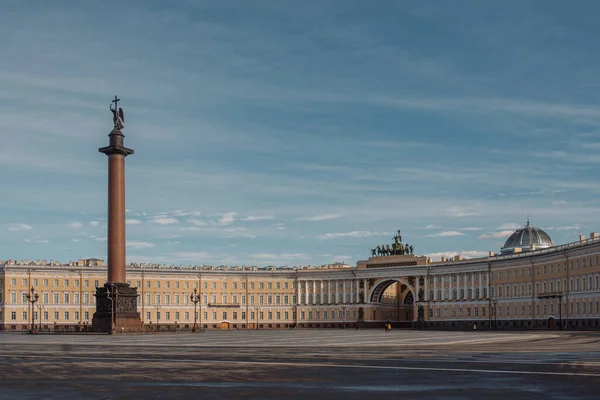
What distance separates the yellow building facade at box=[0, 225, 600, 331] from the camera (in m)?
130

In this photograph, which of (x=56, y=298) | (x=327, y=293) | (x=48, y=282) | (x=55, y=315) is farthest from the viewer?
(x=327, y=293)

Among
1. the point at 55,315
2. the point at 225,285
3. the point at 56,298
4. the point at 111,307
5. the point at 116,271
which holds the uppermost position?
the point at 116,271

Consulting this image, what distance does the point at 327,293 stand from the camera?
559 feet

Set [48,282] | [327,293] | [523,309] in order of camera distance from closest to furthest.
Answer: [523,309], [48,282], [327,293]

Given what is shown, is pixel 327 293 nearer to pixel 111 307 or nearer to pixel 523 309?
pixel 523 309

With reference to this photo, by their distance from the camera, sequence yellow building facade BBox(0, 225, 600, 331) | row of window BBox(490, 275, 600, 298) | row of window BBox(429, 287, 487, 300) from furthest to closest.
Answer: row of window BBox(429, 287, 487, 300), yellow building facade BBox(0, 225, 600, 331), row of window BBox(490, 275, 600, 298)

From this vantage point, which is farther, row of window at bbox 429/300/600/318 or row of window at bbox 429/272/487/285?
row of window at bbox 429/272/487/285

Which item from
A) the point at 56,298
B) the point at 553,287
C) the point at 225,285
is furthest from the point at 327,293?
the point at 553,287

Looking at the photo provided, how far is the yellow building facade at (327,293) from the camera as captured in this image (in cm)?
13038

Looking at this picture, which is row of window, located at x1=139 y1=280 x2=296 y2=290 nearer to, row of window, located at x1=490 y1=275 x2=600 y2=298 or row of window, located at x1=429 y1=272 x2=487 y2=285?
row of window, located at x1=429 y1=272 x2=487 y2=285

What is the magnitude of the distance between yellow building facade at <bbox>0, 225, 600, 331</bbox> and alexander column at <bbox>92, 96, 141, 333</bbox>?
60.7 m

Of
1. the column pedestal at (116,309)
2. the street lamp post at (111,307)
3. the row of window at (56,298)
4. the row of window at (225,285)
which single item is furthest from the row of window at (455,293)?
the street lamp post at (111,307)

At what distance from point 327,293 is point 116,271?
3809 inches

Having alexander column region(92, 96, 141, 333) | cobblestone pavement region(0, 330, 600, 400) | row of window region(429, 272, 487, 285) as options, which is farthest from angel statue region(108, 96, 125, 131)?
row of window region(429, 272, 487, 285)
